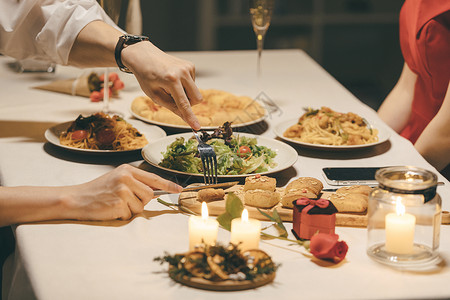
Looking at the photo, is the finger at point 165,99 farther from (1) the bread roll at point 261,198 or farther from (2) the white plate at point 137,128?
Answer: (1) the bread roll at point 261,198

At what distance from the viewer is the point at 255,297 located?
105cm

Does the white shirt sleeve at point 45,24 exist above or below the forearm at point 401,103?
above

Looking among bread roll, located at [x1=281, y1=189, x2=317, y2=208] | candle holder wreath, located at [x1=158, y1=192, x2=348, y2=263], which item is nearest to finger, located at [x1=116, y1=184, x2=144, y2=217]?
candle holder wreath, located at [x1=158, y1=192, x2=348, y2=263]

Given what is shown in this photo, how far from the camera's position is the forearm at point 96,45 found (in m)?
1.97

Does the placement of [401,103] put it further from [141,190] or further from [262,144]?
[141,190]

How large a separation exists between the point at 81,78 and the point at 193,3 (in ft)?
9.88

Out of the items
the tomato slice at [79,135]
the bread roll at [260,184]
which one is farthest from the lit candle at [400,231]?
the tomato slice at [79,135]

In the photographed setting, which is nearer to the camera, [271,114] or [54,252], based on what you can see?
[54,252]

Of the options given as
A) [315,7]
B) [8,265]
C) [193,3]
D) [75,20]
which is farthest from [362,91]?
[8,265]

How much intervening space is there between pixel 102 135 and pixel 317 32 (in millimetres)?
3792

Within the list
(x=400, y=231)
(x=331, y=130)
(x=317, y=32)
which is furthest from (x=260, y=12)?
(x=317, y=32)

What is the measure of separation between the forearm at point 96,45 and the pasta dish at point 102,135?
23cm

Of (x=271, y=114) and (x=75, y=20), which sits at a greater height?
(x=75, y=20)

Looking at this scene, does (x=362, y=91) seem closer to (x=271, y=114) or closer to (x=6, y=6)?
(x=271, y=114)
